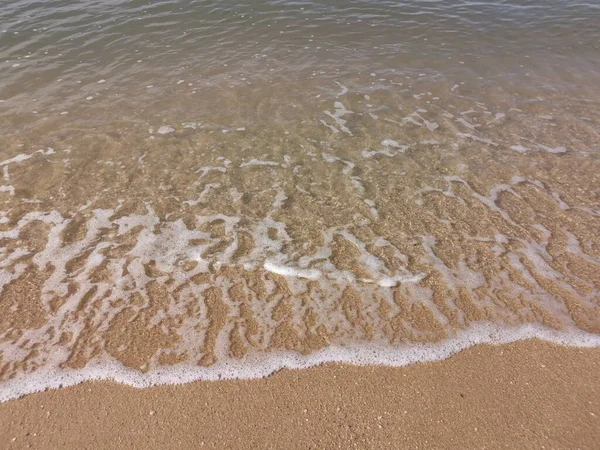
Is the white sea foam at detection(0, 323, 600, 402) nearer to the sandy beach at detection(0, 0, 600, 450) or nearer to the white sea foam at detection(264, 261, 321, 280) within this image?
the sandy beach at detection(0, 0, 600, 450)

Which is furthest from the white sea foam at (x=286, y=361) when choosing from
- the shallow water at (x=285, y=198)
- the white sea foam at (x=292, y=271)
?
the white sea foam at (x=292, y=271)

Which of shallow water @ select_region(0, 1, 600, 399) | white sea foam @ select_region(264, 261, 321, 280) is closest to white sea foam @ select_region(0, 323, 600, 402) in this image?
shallow water @ select_region(0, 1, 600, 399)

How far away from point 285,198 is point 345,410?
363cm

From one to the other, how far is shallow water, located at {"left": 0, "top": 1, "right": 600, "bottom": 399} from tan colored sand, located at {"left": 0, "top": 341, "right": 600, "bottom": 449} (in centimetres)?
23

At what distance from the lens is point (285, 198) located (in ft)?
22.5

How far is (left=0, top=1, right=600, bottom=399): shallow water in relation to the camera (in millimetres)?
4730

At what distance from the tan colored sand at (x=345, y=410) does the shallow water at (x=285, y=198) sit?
232mm

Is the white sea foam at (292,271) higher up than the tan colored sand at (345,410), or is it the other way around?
the tan colored sand at (345,410)

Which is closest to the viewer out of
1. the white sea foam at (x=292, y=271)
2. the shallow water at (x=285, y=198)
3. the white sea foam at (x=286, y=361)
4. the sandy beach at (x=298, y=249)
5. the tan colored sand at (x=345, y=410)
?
the tan colored sand at (x=345, y=410)

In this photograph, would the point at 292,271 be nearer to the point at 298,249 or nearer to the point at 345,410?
the point at 298,249

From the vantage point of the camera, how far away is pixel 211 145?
8211mm

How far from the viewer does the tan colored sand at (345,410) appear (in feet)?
12.3

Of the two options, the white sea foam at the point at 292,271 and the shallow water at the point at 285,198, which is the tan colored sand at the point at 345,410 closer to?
the shallow water at the point at 285,198

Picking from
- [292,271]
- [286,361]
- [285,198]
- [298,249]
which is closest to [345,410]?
[286,361]
